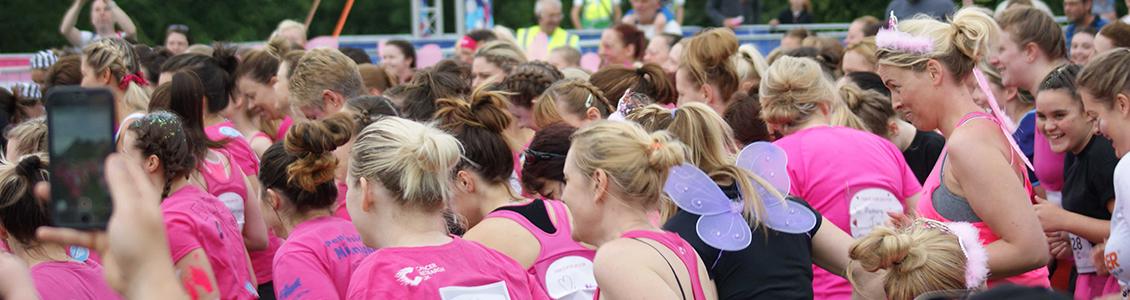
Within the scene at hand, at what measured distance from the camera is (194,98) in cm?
561

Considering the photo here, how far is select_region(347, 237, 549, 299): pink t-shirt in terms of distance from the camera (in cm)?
336

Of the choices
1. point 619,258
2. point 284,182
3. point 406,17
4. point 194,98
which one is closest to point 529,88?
point 194,98

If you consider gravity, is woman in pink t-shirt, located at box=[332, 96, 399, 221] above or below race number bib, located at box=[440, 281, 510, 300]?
below

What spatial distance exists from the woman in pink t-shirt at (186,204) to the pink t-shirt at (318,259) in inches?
8.3

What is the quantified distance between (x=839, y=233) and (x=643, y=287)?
3.31 ft

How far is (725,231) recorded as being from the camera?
355 centimetres

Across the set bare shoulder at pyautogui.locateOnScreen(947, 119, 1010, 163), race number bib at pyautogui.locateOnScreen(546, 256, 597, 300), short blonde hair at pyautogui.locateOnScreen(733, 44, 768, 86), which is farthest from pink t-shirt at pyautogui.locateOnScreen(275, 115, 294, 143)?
bare shoulder at pyautogui.locateOnScreen(947, 119, 1010, 163)

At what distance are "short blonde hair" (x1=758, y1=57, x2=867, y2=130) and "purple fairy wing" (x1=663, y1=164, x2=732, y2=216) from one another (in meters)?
1.60

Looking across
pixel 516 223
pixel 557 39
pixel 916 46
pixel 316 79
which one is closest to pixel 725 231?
pixel 516 223

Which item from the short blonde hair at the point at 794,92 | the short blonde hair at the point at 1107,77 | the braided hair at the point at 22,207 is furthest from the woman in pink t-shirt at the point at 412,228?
the short blonde hair at the point at 1107,77

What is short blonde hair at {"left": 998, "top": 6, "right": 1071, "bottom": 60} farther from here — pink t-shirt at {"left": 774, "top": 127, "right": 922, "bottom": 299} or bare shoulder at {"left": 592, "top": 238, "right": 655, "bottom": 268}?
bare shoulder at {"left": 592, "top": 238, "right": 655, "bottom": 268}

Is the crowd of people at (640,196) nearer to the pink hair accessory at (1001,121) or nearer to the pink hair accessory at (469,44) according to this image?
the pink hair accessory at (1001,121)

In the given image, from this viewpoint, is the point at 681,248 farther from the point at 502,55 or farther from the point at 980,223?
the point at 502,55

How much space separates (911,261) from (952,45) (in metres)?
0.88
